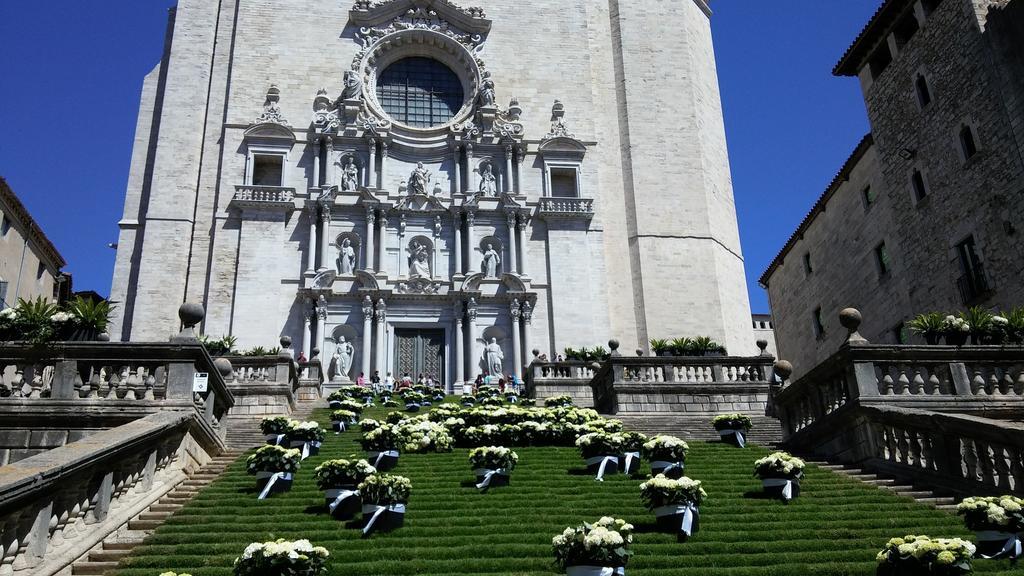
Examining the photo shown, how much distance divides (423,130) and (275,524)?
87.3 ft

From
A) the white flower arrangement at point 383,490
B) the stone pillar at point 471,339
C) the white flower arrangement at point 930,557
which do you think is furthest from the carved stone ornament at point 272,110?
the white flower arrangement at point 930,557

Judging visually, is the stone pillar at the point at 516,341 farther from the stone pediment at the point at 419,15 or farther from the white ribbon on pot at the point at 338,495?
the white ribbon on pot at the point at 338,495

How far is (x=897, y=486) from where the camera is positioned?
37.6 feet

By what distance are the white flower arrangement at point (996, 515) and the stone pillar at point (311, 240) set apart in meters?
25.4

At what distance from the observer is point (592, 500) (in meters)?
10.8

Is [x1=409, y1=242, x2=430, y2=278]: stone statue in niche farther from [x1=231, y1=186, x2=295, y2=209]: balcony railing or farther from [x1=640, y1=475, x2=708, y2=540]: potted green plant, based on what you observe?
[x1=640, y1=475, x2=708, y2=540]: potted green plant

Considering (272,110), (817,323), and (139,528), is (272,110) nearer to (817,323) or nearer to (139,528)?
(817,323)

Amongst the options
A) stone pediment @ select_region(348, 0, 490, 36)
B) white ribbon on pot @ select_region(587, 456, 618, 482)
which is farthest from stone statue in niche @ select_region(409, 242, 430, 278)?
white ribbon on pot @ select_region(587, 456, 618, 482)

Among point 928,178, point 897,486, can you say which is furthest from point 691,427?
point 928,178

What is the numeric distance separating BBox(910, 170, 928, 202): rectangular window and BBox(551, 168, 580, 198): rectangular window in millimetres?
12183

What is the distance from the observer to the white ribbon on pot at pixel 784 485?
1092 centimetres

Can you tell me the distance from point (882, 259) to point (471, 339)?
14333mm

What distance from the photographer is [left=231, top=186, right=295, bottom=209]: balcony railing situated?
3219cm

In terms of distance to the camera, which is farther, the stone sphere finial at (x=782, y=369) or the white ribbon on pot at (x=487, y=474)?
the stone sphere finial at (x=782, y=369)
